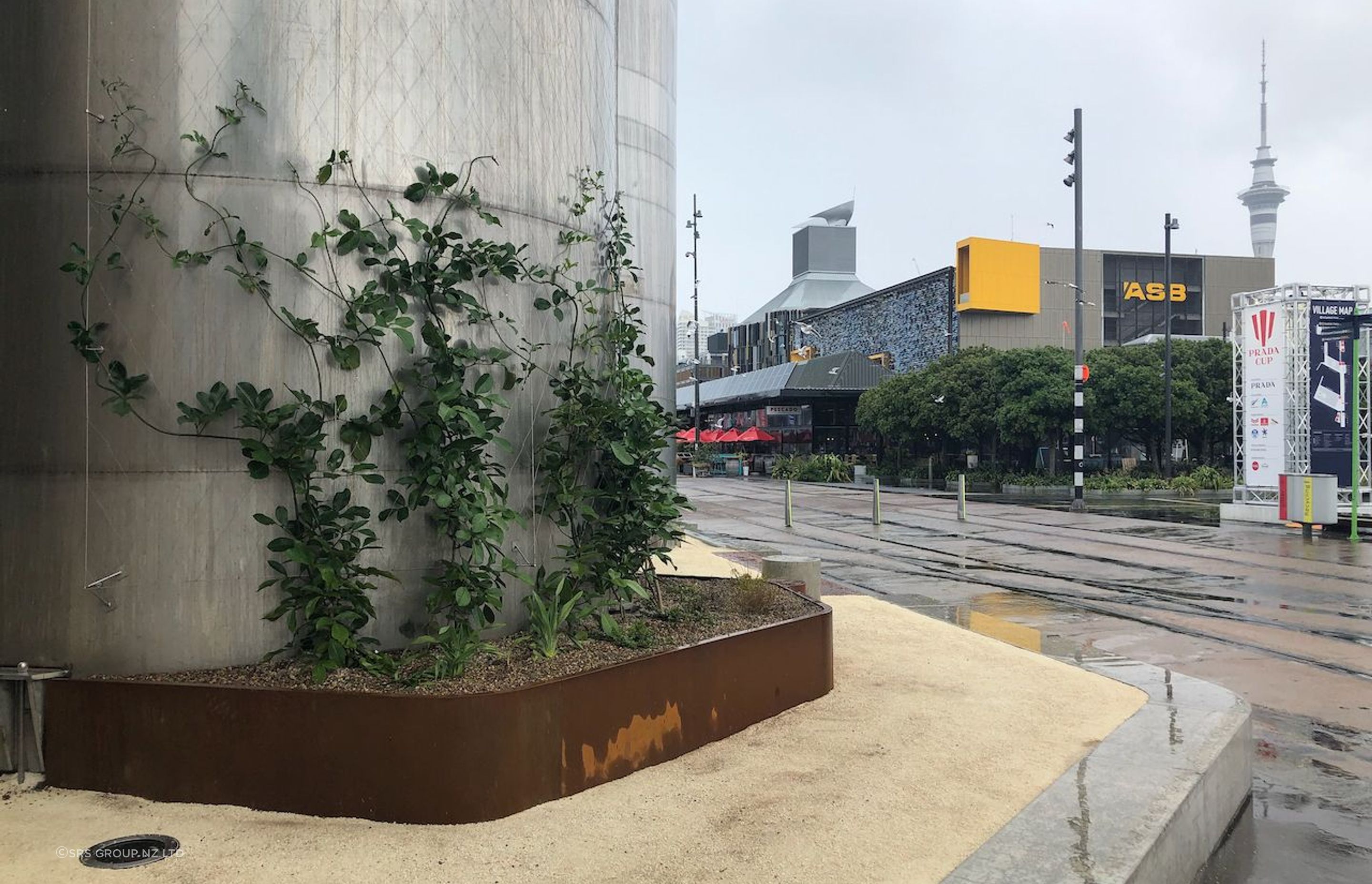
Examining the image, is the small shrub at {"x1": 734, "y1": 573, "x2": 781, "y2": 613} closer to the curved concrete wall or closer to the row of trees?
the curved concrete wall

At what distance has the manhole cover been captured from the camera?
4.17 meters

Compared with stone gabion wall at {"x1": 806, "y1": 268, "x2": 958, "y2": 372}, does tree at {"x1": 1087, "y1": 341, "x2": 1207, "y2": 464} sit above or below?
below

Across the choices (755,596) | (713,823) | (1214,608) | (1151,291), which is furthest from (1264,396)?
(1151,291)

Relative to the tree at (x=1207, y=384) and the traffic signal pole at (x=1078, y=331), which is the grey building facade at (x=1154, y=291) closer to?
the tree at (x=1207, y=384)

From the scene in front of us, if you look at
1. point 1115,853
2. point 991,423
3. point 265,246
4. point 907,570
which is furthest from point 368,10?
point 991,423

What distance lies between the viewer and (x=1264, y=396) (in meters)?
24.0

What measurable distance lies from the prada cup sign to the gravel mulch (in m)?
19.8

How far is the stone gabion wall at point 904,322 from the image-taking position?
60406 millimetres

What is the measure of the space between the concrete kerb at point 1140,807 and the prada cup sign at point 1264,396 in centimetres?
1968

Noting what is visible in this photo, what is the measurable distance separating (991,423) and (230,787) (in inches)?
1526

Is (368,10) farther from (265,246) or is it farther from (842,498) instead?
(842,498)

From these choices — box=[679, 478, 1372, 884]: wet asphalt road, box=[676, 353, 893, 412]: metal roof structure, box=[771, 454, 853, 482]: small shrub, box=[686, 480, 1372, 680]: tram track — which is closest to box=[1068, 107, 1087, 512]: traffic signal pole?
box=[679, 478, 1372, 884]: wet asphalt road

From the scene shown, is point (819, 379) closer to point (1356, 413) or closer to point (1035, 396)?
point (1035, 396)

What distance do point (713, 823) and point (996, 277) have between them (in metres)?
57.5
